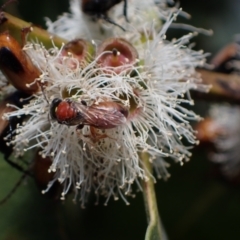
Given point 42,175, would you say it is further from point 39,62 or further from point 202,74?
point 202,74

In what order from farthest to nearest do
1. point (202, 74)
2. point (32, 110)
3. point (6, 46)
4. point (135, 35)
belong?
1. point (202, 74)
2. point (135, 35)
3. point (32, 110)
4. point (6, 46)

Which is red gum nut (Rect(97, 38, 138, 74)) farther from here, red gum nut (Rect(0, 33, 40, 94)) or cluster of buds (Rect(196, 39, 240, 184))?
cluster of buds (Rect(196, 39, 240, 184))

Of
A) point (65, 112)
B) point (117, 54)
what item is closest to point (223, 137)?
point (117, 54)

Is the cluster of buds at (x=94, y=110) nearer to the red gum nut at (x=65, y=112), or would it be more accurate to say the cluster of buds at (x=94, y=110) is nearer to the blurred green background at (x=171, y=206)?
the red gum nut at (x=65, y=112)

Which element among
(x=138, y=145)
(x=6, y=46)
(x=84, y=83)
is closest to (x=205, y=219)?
(x=138, y=145)

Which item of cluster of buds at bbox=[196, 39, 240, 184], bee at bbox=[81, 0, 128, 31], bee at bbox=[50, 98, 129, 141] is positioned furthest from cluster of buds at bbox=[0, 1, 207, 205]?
cluster of buds at bbox=[196, 39, 240, 184]

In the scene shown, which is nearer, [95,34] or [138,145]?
[138,145]
